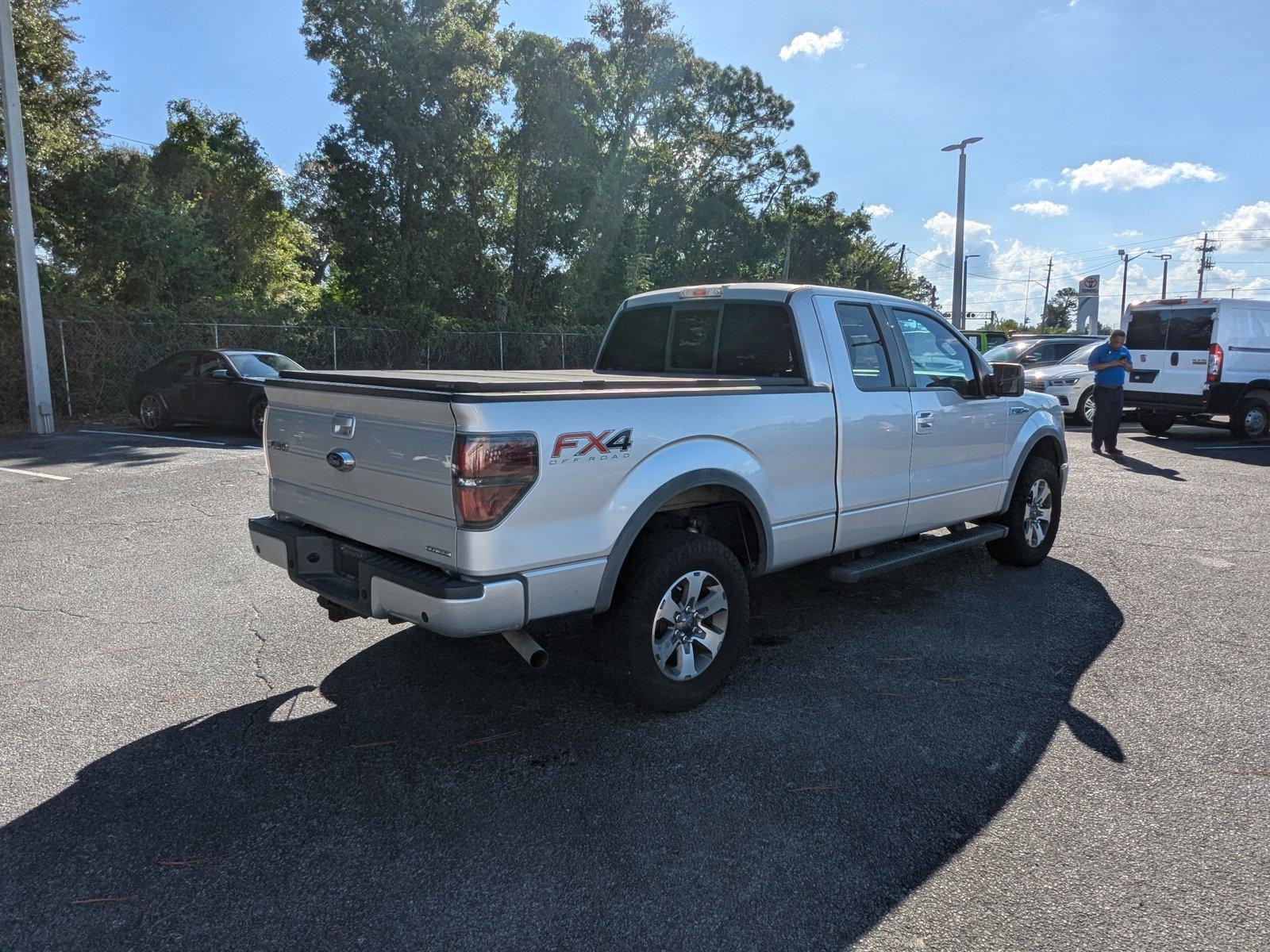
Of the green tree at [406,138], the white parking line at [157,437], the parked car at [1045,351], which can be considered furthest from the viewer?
the green tree at [406,138]

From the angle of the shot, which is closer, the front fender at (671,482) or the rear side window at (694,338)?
the front fender at (671,482)

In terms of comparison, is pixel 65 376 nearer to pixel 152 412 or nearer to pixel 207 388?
pixel 152 412

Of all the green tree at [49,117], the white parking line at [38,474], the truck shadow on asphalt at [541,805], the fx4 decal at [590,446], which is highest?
the green tree at [49,117]

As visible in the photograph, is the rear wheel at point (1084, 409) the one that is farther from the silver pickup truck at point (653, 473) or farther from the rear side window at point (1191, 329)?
the silver pickup truck at point (653, 473)

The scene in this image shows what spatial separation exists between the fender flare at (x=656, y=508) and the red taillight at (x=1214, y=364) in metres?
12.1

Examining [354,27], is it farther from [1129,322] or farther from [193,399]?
[1129,322]

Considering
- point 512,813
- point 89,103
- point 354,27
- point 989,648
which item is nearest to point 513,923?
point 512,813

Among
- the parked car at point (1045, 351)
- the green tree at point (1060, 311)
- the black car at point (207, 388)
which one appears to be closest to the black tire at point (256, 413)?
the black car at point (207, 388)

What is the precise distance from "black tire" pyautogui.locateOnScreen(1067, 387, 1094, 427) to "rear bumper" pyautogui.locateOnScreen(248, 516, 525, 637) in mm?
15220

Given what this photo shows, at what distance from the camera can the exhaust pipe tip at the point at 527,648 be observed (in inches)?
125

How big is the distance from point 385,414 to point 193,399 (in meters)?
12.0

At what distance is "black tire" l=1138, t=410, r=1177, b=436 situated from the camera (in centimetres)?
1411

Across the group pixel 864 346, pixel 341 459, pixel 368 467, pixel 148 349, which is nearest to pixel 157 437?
pixel 148 349

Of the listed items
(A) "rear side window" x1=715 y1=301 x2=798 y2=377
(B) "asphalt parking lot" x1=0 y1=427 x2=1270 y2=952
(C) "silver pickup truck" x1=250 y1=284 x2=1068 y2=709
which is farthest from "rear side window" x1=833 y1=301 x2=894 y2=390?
(B) "asphalt parking lot" x1=0 y1=427 x2=1270 y2=952
